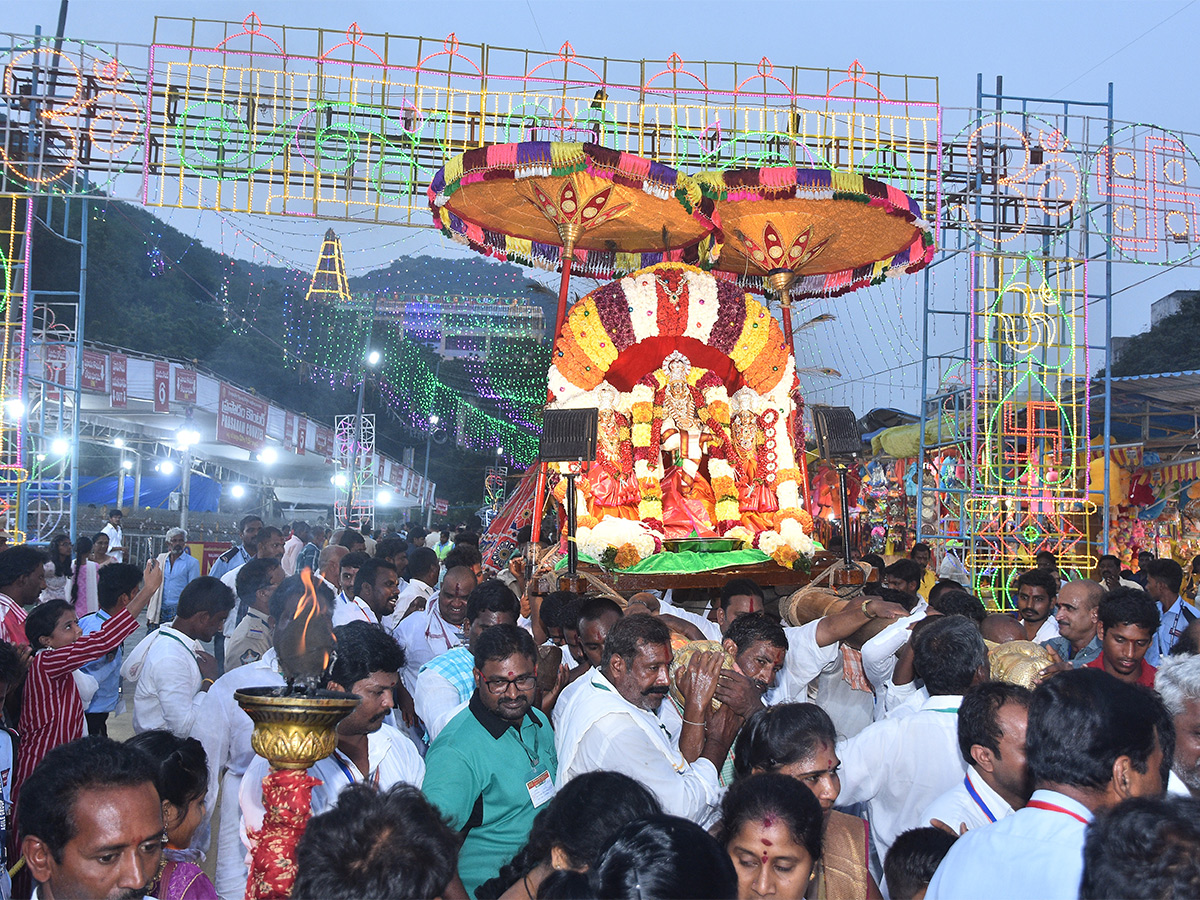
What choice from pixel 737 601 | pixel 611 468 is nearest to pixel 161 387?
pixel 611 468

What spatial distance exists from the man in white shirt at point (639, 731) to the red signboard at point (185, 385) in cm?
1680

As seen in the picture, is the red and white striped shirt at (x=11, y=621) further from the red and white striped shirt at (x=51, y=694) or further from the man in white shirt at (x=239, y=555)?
the man in white shirt at (x=239, y=555)

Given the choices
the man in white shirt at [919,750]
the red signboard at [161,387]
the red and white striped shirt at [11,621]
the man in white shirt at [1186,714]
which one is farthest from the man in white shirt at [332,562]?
the red signboard at [161,387]

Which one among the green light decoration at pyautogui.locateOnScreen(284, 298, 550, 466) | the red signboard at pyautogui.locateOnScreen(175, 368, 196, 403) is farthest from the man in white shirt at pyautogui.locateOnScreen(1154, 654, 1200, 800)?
the green light decoration at pyautogui.locateOnScreen(284, 298, 550, 466)

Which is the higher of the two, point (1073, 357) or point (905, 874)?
point (1073, 357)

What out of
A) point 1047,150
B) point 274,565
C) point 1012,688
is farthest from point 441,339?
point 1012,688

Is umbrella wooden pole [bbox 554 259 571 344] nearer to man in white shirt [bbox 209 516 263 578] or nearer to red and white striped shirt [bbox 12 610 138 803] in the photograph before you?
man in white shirt [bbox 209 516 263 578]

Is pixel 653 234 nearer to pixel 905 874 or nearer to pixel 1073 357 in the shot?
pixel 1073 357

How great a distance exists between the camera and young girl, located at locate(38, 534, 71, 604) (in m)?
10.1

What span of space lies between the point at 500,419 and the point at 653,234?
32612 mm

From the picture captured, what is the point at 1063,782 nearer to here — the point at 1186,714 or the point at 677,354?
the point at 1186,714

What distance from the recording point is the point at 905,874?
2688 millimetres

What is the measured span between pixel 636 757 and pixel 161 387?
16964 millimetres

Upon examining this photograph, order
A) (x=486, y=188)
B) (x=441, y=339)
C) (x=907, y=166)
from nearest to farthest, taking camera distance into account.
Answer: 1. (x=486, y=188)
2. (x=907, y=166)
3. (x=441, y=339)
